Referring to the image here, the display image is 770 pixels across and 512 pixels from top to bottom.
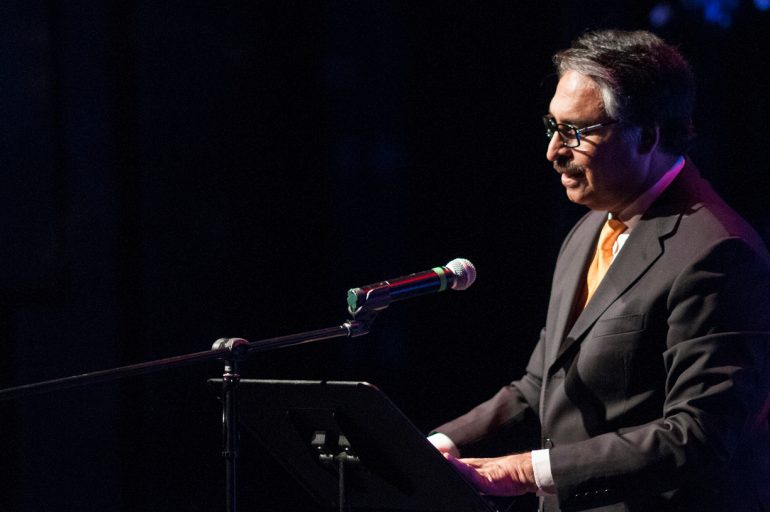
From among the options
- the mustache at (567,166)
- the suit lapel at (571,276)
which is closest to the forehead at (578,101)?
the mustache at (567,166)

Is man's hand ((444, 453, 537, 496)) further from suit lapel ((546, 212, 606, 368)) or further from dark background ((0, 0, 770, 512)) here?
dark background ((0, 0, 770, 512))

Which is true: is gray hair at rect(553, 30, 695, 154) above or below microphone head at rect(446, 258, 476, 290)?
above

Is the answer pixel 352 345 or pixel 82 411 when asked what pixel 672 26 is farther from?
pixel 82 411

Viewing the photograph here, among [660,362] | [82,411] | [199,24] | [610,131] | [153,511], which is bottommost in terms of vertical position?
[153,511]

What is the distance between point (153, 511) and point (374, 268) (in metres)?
1.26

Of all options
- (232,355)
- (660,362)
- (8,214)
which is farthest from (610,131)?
(8,214)

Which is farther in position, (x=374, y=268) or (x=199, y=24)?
(x=374, y=268)

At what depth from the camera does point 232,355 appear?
193cm

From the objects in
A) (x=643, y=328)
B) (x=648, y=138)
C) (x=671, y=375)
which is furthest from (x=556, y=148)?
(x=671, y=375)

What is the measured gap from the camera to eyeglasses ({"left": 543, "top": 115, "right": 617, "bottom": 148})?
2447 mm

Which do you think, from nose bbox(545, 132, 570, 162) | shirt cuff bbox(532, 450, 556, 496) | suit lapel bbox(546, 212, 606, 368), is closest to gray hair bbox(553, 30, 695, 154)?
Result: nose bbox(545, 132, 570, 162)

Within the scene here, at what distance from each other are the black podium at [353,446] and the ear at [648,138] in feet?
3.21

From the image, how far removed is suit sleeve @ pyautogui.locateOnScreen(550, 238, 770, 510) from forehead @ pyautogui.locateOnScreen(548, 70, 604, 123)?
1.55 ft

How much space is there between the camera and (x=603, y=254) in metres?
2.62
